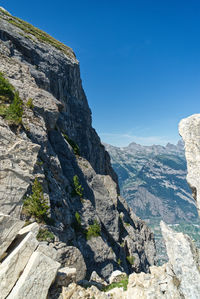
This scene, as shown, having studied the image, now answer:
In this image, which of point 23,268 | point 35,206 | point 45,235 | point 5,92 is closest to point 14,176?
point 35,206

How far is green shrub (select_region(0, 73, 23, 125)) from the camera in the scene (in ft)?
70.5

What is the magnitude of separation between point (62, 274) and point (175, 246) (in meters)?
8.31

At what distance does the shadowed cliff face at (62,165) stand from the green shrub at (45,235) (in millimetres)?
389

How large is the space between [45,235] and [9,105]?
17225mm

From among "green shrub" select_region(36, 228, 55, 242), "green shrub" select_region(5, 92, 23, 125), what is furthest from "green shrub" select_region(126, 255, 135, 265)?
"green shrub" select_region(5, 92, 23, 125)

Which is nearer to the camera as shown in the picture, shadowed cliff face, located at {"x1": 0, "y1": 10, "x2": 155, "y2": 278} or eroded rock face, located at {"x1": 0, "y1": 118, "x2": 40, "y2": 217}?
eroded rock face, located at {"x1": 0, "y1": 118, "x2": 40, "y2": 217}

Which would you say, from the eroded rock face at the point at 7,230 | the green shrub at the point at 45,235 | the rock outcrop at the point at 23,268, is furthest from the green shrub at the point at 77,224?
the eroded rock face at the point at 7,230

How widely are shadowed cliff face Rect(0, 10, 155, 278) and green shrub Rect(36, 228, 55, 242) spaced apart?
0.39 metres

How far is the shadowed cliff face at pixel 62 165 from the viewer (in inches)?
643

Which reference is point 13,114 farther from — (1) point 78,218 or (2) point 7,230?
(1) point 78,218

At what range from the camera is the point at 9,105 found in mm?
23453

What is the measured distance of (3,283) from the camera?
955 cm

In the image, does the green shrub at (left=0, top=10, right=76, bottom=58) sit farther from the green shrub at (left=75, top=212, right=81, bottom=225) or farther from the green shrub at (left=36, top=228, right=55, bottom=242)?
the green shrub at (left=36, top=228, right=55, bottom=242)

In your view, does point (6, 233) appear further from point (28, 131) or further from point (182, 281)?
point (28, 131)
